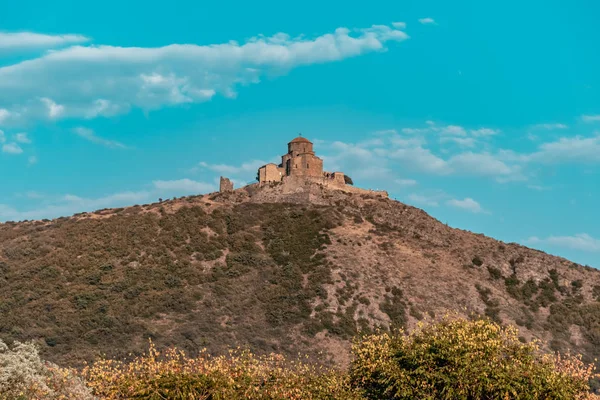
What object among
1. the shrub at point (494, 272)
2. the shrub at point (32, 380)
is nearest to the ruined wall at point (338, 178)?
the shrub at point (494, 272)

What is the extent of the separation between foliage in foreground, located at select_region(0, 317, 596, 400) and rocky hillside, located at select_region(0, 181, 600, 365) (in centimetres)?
2649

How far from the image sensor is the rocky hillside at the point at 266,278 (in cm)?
6756

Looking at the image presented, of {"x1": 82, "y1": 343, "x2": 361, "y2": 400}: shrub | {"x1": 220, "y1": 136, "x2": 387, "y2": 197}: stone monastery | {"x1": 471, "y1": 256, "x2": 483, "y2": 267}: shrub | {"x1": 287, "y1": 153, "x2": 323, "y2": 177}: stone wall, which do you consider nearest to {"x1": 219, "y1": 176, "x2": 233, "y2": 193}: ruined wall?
{"x1": 220, "y1": 136, "x2": 387, "y2": 197}: stone monastery

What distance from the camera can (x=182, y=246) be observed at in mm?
84250

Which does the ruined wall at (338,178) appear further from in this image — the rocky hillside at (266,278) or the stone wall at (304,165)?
the stone wall at (304,165)

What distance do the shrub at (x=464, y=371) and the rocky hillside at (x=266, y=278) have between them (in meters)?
28.2

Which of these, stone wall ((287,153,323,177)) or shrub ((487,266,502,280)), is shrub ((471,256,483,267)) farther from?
stone wall ((287,153,323,177))

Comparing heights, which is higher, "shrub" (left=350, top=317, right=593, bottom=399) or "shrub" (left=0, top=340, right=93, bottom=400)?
"shrub" (left=350, top=317, right=593, bottom=399)

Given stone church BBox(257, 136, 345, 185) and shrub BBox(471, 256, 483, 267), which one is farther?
stone church BBox(257, 136, 345, 185)

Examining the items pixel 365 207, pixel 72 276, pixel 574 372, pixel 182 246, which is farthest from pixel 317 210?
pixel 574 372

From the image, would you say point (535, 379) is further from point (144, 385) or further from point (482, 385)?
point (144, 385)

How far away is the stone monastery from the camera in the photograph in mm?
99812

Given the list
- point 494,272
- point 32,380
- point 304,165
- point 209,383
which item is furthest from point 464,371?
point 304,165

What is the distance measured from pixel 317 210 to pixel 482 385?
6207cm
